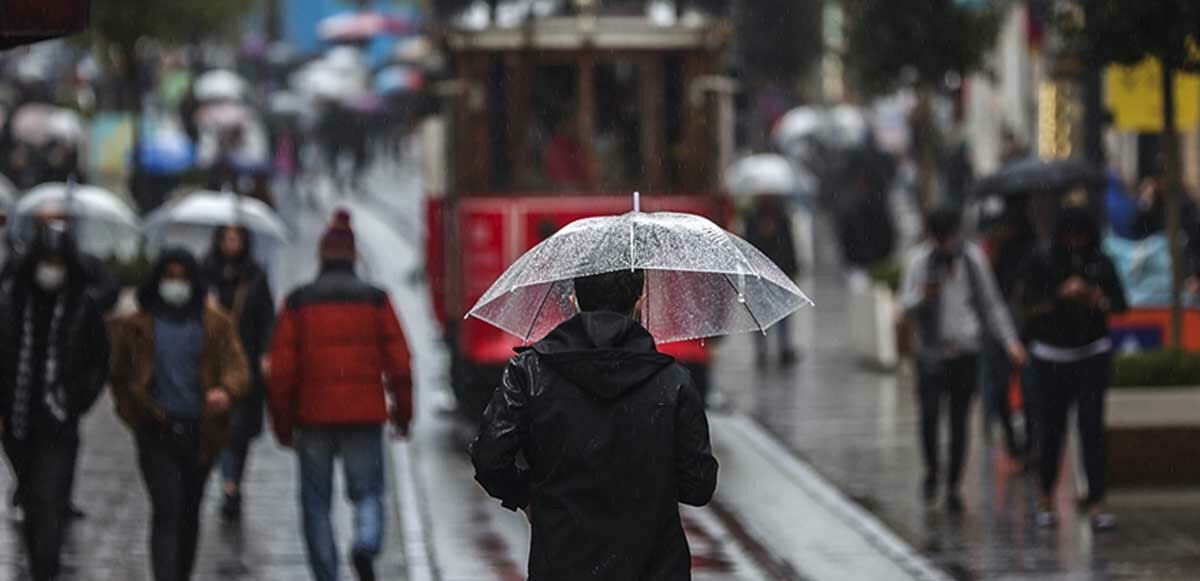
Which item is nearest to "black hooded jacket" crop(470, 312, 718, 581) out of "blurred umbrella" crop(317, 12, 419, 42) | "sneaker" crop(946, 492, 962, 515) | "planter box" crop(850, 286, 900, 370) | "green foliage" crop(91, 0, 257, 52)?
"sneaker" crop(946, 492, 962, 515)

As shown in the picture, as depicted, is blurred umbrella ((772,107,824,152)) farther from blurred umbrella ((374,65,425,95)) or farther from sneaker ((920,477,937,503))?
sneaker ((920,477,937,503))

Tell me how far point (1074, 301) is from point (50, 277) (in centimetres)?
513

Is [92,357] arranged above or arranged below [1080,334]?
above

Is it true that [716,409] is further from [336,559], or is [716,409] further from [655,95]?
[336,559]

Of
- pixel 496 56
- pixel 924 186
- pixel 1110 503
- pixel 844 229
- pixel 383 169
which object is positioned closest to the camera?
pixel 1110 503

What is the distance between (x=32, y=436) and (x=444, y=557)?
258 centimetres

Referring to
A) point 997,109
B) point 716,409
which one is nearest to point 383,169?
point 997,109

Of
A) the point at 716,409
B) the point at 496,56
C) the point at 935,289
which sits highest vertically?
the point at 496,56

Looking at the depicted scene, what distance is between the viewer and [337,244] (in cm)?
1119

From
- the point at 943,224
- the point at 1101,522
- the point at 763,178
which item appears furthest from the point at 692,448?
the point at 763,178

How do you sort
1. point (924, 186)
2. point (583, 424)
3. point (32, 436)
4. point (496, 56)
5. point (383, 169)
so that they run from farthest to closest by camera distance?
point (383, 169) → point (924, 186) → point (496, 56) → point (32, 436) → point (583, 424)

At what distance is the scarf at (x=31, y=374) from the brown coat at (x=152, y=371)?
0.25 metres

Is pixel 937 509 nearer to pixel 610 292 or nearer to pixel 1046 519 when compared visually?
pixel 1046 519

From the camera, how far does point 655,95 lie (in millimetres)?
18547
